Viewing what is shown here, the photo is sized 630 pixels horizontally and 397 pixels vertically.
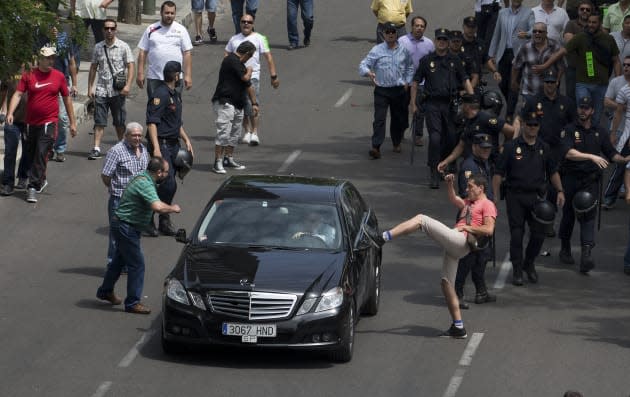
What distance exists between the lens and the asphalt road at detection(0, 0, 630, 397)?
1281cm

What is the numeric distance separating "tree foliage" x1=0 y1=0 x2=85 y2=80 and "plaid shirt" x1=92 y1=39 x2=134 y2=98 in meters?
A: 9.37

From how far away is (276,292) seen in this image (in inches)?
512

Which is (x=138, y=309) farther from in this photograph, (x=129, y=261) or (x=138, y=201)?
(x=138, y=201)

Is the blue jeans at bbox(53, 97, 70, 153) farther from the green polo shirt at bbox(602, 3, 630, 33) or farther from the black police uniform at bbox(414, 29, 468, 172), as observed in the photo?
the green polo shirt at bbox(602, 3, 630, 33)

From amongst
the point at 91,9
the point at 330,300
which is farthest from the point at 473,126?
the point at 91,9

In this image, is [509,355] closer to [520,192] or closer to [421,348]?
[421,348]

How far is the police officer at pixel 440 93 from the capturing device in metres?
20.5

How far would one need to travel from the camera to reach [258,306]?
12945mm

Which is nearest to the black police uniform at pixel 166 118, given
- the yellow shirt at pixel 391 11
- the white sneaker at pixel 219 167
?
the white sneaker at pixel 219 167

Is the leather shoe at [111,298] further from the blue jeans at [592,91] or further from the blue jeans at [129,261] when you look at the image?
the blue jeans at [592,91]

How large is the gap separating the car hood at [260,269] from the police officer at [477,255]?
2043mm

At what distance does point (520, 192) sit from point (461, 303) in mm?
1643

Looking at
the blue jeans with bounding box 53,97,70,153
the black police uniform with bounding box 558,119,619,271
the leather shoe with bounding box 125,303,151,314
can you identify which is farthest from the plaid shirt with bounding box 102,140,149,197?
the blue jeans with bounding box 53,97,70,153

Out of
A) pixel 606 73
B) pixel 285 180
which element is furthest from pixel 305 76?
pixel 285 180
